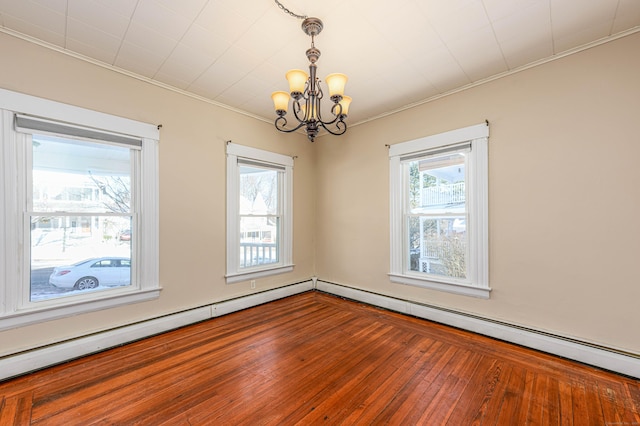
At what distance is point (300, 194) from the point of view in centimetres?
455

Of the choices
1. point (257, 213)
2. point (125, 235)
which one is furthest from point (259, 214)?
point (125, 235)

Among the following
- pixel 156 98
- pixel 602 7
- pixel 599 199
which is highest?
pixel 602 7

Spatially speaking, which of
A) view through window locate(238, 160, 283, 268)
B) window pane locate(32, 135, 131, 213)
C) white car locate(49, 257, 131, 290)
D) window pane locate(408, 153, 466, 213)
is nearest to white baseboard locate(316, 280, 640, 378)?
window pane locate(408, 153, 466, 213)

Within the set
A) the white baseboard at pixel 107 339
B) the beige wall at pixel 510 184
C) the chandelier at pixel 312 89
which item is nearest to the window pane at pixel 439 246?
the beige wall at pixel 510 184

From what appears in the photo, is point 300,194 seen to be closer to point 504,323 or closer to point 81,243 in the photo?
point 81,243

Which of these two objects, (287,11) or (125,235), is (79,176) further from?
(287,11)

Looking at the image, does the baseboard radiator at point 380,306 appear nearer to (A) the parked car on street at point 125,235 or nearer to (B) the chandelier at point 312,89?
(A) the parked car on street at point 125,235

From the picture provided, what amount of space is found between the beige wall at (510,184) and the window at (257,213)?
15 cm

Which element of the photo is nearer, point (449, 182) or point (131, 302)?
point (131, 302)

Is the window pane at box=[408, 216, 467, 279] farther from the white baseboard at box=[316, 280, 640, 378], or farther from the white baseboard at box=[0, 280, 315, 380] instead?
the white baseboard at box=[0, 280, 315, 380]

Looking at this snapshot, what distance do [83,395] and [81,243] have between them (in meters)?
1.35

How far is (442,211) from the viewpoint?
132 inches

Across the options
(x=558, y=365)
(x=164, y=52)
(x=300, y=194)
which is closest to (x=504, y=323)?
(x=558, y=365)

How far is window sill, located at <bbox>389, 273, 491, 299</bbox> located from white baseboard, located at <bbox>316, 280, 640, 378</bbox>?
0.24 meters
